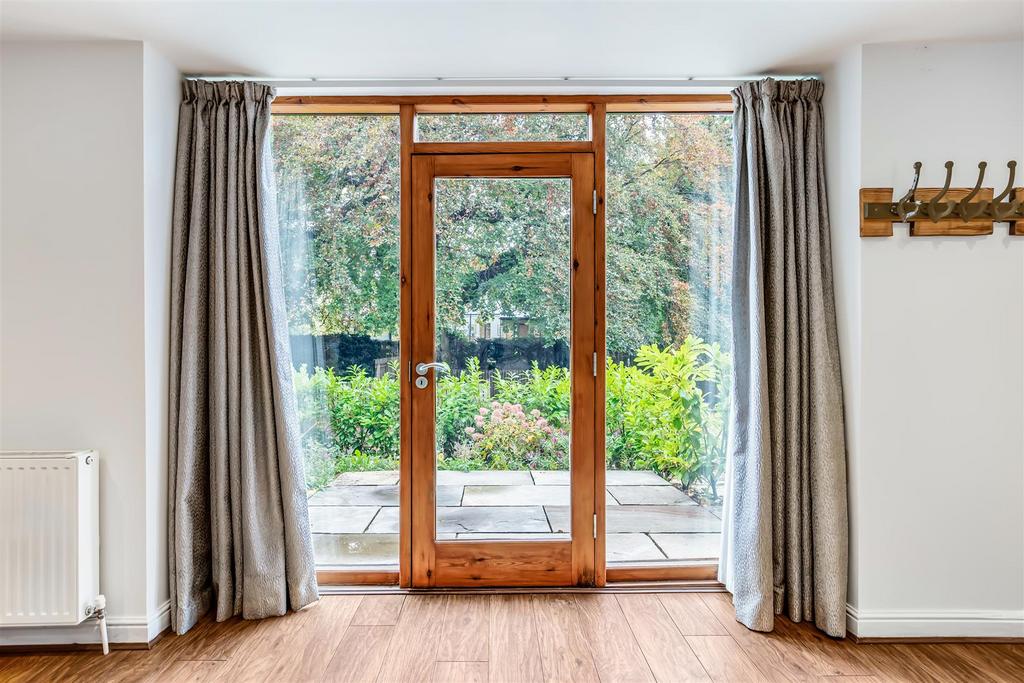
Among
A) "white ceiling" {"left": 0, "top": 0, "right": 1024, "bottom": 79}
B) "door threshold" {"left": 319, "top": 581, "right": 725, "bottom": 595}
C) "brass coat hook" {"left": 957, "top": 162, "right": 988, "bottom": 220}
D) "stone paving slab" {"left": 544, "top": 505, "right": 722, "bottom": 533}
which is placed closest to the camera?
"white ceiling" {"left": 0, "top": 0, "right": 1024, "bottom": 79}

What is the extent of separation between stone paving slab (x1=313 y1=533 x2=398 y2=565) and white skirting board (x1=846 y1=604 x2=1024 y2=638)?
2.12 meters

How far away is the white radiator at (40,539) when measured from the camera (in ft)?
7.41

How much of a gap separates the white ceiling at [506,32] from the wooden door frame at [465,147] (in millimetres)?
170

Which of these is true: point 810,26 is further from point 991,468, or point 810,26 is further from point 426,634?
point 426,634

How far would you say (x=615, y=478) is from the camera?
116 inches

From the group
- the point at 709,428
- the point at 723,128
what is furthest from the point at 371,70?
the point at 709,428

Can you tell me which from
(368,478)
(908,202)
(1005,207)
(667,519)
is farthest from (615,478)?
(1005,207)

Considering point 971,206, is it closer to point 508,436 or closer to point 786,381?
point 786,381

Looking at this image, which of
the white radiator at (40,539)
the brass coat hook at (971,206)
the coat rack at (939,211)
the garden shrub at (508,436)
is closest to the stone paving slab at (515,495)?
the garden shrub at (508,436)

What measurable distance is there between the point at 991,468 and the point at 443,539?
2421mm

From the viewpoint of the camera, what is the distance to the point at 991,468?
244 centimetres

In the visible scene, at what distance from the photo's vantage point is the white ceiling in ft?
7.05

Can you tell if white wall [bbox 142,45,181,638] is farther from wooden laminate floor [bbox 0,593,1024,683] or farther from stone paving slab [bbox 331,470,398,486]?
stone paving slab [bbox 331,470,398,486]

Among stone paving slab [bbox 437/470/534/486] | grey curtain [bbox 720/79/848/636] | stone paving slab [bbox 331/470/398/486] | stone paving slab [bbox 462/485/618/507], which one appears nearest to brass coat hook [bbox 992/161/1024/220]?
grey curtain [bbox 720/79/848/636]
